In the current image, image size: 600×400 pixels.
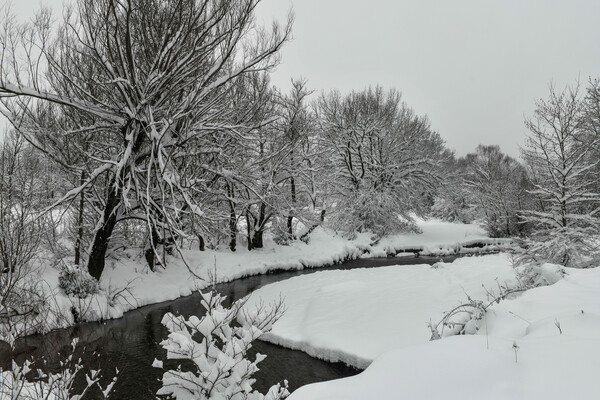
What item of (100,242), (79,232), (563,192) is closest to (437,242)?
(563,192)

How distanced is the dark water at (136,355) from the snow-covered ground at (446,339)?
0.44 m

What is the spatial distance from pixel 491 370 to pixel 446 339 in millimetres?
726

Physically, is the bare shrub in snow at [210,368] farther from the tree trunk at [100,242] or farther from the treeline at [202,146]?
the tree trunk at [100,242]

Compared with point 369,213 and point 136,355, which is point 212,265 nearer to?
point 136,355

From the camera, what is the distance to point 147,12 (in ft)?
28.3

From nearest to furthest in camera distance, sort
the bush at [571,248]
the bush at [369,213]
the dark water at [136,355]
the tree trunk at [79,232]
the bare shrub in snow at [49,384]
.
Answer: the bare shrub in snow at [49,384] < the dark water at [136,355] < the bush at [571,248] < the tree trunk at [79,232] < the bush at [369,213]

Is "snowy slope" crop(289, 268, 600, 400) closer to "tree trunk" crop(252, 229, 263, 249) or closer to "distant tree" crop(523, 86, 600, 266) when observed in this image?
"distant tree" crop(523, 86, 600, 266)

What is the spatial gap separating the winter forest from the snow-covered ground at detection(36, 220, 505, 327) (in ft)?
0.28

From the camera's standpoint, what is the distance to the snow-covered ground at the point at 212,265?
9344 mm

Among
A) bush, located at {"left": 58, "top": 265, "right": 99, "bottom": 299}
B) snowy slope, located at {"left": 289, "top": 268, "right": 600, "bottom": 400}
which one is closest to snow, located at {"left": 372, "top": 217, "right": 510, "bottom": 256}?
bush, located at {"left": 58, "top": 265, "right": 99, "bottom": 299}

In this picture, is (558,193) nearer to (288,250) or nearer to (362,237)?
(288,250)

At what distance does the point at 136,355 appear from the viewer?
23.3ft

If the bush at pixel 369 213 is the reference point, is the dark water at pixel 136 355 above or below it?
below

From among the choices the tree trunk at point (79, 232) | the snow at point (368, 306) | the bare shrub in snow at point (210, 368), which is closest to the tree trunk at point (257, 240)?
the snow at point (368, 306)
